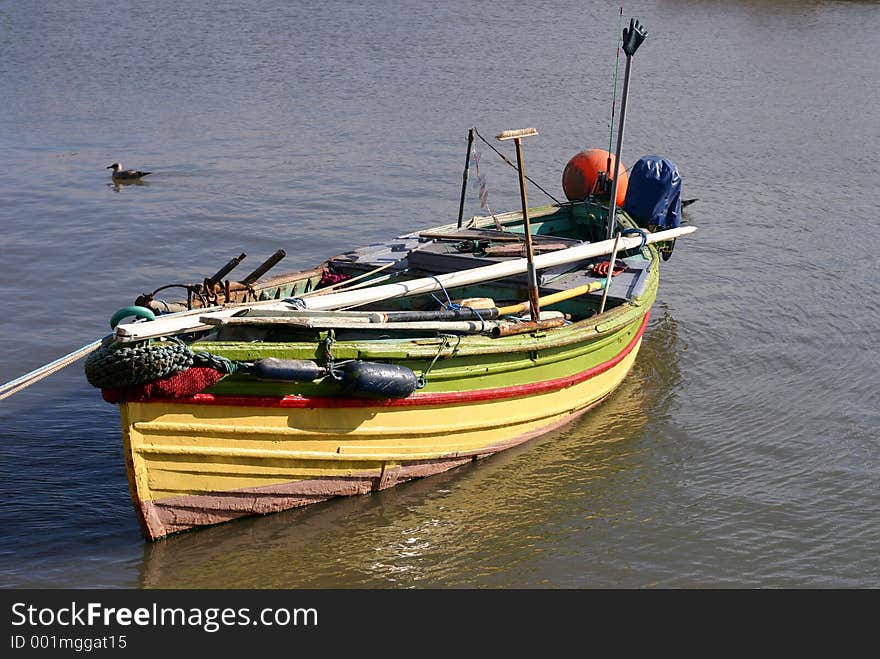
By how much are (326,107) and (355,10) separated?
39.0 ft

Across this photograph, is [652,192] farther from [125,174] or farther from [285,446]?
[125,174]

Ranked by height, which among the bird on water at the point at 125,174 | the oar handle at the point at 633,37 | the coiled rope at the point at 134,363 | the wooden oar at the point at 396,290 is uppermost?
the oar handle at the point at 633,37

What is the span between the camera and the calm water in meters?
9.12

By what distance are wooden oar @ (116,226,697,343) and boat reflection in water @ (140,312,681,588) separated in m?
1.73

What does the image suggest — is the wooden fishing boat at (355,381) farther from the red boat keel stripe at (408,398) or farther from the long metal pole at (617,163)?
the long metal pole at (617,163)

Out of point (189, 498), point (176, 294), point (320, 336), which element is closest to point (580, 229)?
point (176, 294)

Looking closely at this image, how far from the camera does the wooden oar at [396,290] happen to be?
322 inches

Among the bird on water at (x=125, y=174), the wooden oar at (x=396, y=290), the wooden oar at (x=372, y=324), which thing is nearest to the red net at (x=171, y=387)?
the wooden oar at (x=396, y=290)

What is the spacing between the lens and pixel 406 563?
888 centimetres

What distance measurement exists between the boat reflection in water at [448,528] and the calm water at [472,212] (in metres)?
0.03

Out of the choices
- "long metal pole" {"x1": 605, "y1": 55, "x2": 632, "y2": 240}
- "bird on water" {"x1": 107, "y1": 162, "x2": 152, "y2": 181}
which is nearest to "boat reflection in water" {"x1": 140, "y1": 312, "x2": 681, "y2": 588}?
"long metal pole" {"x1": 605, "y1": 55, "x2": 632, "y2": 240}

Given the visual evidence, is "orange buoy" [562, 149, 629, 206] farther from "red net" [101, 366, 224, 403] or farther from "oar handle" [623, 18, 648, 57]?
"red net" [101, 366, 224, 403]

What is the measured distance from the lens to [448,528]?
9438 millimetres

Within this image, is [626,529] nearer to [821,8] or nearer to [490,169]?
[490,169]
